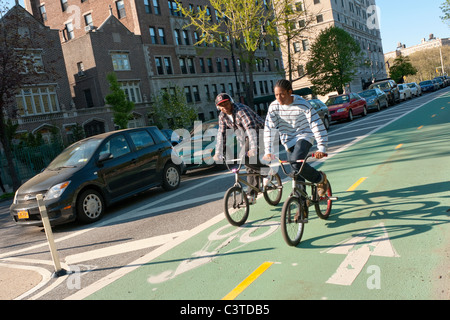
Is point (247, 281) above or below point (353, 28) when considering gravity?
below

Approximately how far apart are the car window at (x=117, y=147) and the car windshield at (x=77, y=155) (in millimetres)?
202

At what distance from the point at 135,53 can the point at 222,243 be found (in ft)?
130

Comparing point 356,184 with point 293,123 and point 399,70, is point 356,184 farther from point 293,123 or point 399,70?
point 399,70

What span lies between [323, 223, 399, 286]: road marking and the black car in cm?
531

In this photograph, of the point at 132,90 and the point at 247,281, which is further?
the point at 132,90

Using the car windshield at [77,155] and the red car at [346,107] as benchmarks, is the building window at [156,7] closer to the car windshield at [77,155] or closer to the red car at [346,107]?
the red car at [346,107]

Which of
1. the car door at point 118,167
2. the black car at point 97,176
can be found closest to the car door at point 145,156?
the black car at point 97,176

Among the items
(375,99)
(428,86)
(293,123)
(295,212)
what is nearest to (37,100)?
(375,99)

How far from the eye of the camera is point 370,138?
1454 centimetres

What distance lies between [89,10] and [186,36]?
11.1 meters

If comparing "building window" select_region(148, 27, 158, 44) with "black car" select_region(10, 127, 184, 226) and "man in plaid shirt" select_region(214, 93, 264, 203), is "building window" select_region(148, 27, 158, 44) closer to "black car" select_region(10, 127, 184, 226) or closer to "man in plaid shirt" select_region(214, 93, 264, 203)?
"black car" select_region(10, 127, 184, 226)

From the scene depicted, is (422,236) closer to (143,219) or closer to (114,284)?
(114,284)

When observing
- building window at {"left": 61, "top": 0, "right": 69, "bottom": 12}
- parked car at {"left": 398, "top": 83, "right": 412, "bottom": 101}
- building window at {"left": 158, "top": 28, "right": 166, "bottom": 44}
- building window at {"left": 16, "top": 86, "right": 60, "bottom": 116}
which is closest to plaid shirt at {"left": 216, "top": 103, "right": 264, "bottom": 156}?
building window at {"left": 16, "top": 86, "right": 60, "bottom": 116}

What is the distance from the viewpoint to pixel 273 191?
23.2 feet
